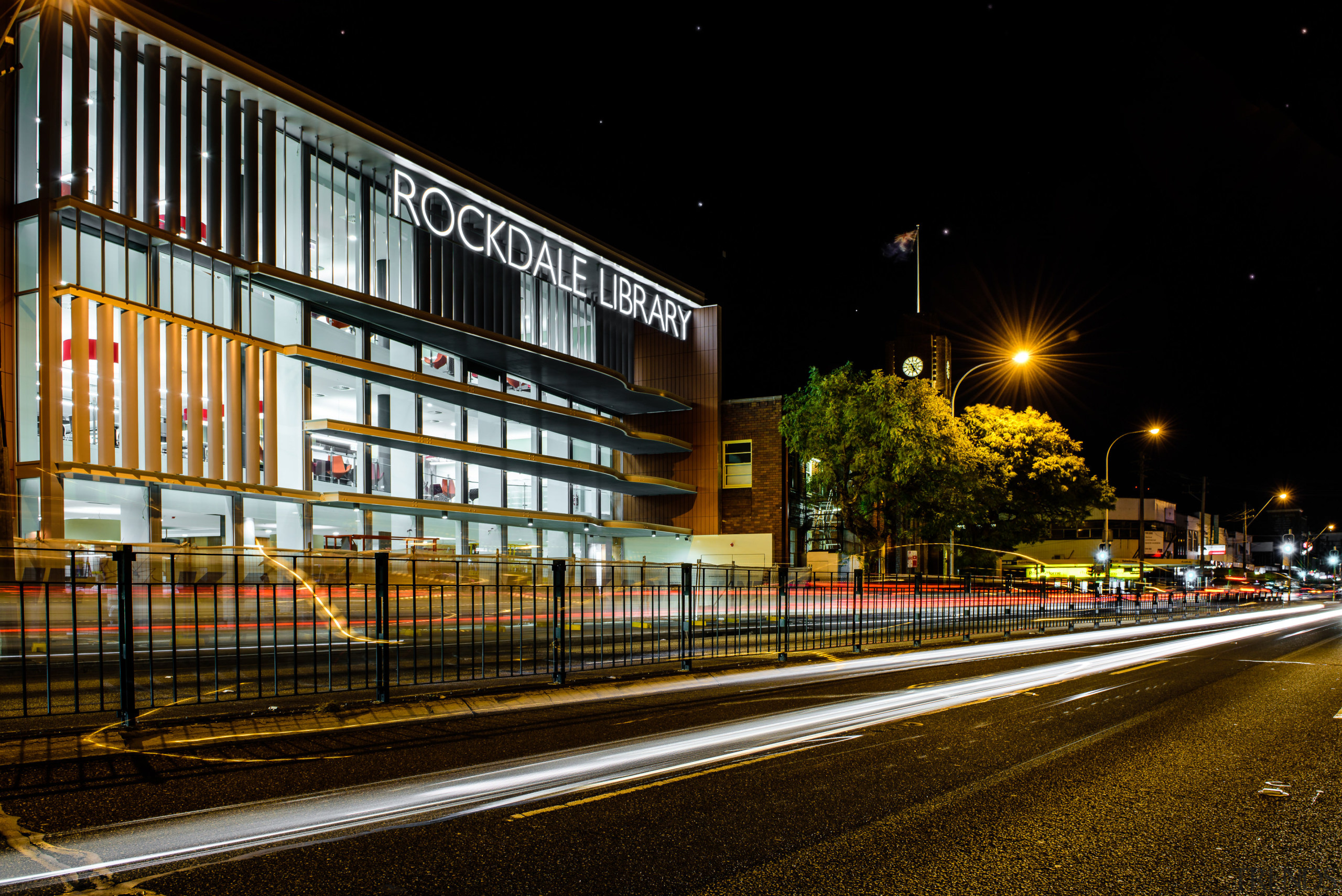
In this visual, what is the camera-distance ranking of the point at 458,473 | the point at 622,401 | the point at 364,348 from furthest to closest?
the point at 622,401 → the point at 458,473 → the point at 364,348

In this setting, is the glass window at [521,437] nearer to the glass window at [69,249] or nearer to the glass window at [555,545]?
the glass window at [555,545]

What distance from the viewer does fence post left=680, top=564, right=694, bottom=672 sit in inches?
536

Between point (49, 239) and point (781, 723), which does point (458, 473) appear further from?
point (781, 723)

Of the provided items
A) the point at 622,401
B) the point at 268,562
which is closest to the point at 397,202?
the point at 622,401

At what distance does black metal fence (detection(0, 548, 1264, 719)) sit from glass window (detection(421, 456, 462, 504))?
1879 cm

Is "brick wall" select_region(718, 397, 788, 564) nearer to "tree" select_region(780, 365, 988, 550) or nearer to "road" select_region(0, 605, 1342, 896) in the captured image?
"tree" select_region(780, 365, 988, 550)

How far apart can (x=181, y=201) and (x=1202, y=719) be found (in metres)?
30.9

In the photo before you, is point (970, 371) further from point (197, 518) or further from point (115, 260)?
point (115, 260)

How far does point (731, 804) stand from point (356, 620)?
949 centimetres

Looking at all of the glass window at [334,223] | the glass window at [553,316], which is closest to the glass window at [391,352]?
the glass window at [334,223]

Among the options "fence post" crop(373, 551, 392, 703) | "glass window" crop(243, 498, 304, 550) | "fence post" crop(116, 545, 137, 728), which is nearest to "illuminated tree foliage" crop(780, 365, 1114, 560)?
"glass window" crop(243, 498, 304, 550)

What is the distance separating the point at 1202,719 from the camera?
991cm

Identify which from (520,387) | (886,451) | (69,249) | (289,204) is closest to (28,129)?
(69,249)

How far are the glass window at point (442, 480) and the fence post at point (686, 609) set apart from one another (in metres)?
27.2
